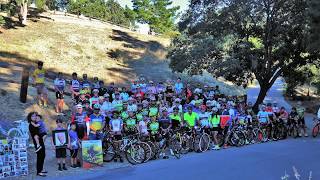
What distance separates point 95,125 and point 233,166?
450 cm

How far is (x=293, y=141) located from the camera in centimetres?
1998

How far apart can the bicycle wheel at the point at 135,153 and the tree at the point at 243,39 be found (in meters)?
12.1

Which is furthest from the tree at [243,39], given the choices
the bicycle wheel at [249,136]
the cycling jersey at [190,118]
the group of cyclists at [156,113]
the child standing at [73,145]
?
the child standing at [73,145]

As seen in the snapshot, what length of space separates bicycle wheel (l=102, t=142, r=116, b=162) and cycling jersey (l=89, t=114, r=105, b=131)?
23.0 inches

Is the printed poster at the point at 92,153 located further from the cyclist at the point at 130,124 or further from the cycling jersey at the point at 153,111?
the cycling jersey at the point at 153,111

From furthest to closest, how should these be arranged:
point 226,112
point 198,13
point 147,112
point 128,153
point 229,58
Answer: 1. point 198,13
2. point 229,58
3. point 226,112
4. point 147,112
5. point 128,153

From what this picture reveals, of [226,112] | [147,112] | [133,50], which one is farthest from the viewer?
[133,50]

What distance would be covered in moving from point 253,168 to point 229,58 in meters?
13.0

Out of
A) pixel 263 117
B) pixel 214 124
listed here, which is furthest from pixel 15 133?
pixel 263 117

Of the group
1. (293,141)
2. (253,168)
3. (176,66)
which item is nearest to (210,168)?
(253,168)

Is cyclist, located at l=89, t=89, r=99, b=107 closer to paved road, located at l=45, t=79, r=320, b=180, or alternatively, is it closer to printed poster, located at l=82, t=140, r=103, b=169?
printed poster, located at l=82, t=140, r=103, b=169

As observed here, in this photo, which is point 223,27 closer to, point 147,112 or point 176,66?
point 176,66

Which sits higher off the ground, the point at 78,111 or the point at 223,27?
the point at 223,27

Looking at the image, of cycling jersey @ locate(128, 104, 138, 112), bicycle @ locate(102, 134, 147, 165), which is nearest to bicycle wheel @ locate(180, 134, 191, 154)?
bicycle @ locate(102, 134, 147, 165)
